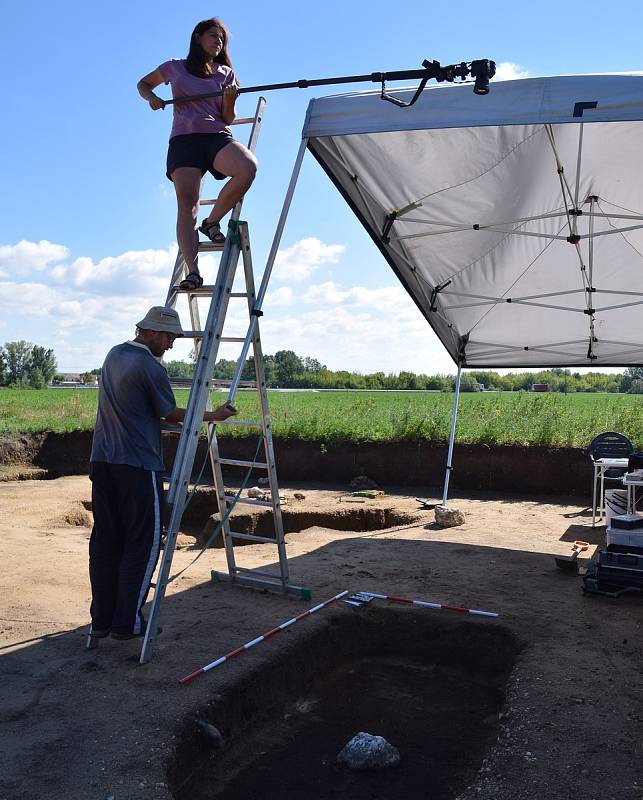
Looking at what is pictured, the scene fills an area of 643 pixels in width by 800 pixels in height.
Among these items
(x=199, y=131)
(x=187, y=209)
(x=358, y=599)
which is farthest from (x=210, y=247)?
(x=358, y=599)

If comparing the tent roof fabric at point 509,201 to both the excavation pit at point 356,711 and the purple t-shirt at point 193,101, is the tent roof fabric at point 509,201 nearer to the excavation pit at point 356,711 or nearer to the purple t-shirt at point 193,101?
the purple t-shirt at point 193,101

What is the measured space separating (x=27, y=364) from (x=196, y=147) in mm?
102121

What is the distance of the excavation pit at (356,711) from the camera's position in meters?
3.85

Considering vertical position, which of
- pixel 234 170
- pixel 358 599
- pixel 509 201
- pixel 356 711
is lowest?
pixel 356 711

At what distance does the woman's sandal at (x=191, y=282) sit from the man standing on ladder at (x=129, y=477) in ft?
1.60

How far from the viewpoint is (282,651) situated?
16.3 ft

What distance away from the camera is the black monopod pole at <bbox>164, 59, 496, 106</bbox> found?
4766 millimetres

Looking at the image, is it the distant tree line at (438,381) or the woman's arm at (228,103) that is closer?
the woman's arm at (228,103)

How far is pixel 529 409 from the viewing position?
60.8ft

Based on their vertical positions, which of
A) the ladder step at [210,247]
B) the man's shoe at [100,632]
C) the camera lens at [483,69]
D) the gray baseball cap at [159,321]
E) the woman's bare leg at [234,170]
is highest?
the camera lens at [483,69]

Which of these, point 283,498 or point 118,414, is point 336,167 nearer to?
point 118,414

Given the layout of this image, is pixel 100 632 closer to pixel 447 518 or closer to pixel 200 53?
pixel 200 53

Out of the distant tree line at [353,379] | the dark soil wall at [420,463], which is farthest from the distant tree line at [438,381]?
the dark soil wall at [420,463]

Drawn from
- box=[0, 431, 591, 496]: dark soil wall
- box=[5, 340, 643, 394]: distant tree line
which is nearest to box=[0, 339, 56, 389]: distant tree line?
box=[5, 340, 643, 394]: distant tree line
